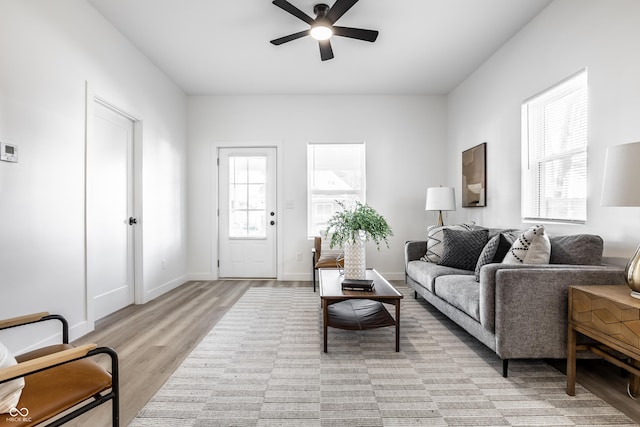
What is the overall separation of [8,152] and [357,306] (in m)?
2.82

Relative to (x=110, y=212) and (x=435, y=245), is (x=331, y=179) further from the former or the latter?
(x=110, y=212)

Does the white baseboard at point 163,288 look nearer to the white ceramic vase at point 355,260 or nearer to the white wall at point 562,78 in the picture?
the white ceramic vase at point 355,260

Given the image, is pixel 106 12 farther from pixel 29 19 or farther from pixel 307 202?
pixel 307 202

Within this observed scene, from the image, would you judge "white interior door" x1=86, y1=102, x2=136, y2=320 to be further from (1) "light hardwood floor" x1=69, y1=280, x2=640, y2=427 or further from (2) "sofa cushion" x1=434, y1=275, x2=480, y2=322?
(2) "sofa cushion" x1=434, y1=275, x2=480, y2=322

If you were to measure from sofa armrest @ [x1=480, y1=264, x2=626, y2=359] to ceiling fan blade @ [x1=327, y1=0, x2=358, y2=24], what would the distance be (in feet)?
6.99

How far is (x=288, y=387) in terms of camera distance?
197 cm

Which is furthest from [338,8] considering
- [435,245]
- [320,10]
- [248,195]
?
[248,195]

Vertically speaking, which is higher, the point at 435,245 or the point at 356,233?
the point at 356,233

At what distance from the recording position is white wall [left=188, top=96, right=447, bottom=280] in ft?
16.8

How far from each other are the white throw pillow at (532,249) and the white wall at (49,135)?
3402mm

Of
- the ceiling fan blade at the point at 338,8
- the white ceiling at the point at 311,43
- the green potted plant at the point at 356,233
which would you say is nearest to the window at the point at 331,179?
the white ceiling at the point at 311,43

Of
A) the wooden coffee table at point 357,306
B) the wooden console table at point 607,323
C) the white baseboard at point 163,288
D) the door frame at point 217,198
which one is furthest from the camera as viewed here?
the door frame at point 217,198

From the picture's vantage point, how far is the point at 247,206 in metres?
5.21

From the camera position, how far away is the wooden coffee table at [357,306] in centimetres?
249
